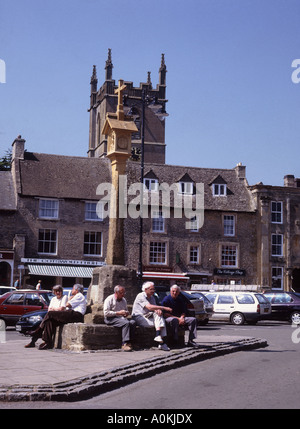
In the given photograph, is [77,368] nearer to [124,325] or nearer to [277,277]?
[124,325]

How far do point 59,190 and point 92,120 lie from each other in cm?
3542

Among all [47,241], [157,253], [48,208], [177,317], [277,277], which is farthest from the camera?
[277,277]

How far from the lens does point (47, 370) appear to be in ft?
31.2

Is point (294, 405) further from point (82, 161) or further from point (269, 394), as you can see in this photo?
point (82, 161)

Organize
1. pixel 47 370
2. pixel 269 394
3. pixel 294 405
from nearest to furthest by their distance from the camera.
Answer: pixel 294 405 → pixel 269 394 → pixel 47 370

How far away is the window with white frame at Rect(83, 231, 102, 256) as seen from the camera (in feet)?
140

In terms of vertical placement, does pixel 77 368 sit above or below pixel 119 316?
below

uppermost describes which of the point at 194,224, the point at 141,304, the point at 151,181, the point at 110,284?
the point at 151,181

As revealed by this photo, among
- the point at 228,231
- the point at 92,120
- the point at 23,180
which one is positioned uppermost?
the point at 92,120

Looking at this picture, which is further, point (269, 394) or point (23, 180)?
point (23, 180)

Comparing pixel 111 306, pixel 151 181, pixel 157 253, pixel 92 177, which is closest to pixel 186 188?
pixel 151 181

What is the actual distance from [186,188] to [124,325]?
33801mm

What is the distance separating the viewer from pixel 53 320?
1308cm
